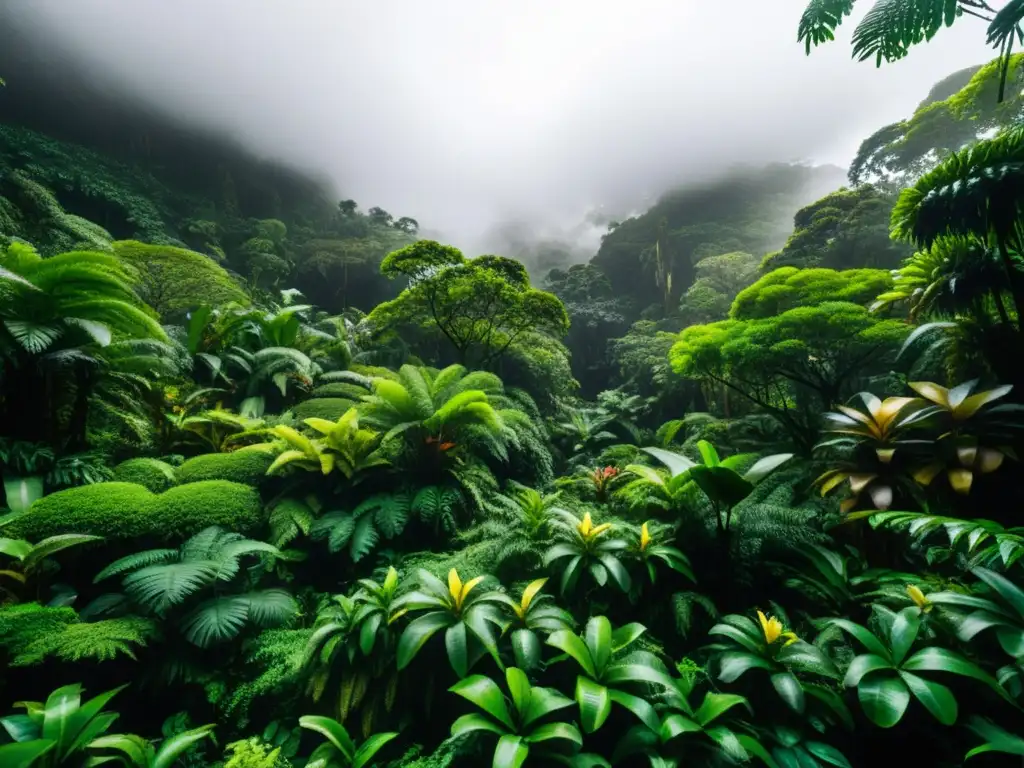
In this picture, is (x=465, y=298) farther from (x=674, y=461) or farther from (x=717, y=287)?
(x=717, y=287)

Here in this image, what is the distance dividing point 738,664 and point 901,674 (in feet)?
1.62

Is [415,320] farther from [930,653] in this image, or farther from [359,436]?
[930,653]

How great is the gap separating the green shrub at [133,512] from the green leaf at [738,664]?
2807 mm

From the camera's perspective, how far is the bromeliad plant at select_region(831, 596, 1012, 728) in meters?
1.24

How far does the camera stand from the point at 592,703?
130 cm

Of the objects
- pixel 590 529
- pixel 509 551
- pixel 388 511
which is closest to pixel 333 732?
pixel 509 551

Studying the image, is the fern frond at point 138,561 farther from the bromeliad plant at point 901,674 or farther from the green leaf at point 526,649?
the bromeliad plant at point 901,674

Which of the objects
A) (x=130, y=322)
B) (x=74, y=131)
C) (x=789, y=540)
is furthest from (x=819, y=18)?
(x=74, y=131)

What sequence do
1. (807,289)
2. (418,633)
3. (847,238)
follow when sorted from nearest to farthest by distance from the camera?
(418,633)
(807,289)
(847,238)

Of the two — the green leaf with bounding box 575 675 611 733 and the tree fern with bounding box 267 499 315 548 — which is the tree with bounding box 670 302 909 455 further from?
the tree fern with bounding box 267 499 315 548

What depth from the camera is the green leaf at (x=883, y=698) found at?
1.24 m

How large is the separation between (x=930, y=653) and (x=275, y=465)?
3.43 meters

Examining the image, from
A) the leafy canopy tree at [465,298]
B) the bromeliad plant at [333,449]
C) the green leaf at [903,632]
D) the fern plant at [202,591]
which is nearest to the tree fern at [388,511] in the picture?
the bromeliad plant at [333,449]

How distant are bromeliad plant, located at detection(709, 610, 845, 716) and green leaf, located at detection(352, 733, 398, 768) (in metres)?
1.21
